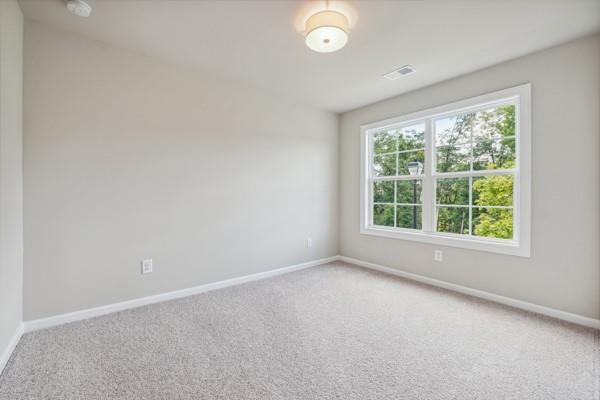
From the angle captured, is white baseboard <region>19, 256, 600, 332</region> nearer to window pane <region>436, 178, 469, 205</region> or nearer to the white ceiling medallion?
window pane <region>436, 178, 469, 205</region>

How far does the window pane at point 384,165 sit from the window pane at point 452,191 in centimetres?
70

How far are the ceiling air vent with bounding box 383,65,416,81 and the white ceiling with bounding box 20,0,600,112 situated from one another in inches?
3.2

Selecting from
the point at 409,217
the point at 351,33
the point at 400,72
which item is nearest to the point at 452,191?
the point at 409,217

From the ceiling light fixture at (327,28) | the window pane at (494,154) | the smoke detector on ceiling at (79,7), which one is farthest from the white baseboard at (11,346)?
the window pane at (494,154)

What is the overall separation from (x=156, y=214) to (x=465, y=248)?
335 centimetres

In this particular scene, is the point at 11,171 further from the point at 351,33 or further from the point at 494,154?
the point at 494,154

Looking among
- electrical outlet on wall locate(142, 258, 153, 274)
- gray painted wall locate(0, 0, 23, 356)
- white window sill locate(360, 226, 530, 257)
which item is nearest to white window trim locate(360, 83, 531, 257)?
white window sill locate(360, 226, 530, 257)

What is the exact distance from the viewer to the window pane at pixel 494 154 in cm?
283

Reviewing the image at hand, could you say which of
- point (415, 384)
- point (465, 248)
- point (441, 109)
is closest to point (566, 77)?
point (441, 109)

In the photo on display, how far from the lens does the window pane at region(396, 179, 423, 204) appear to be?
3.62 m

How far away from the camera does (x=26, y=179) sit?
215 centimetres

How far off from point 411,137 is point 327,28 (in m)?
2.21

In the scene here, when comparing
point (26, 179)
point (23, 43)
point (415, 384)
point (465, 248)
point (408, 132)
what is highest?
point (23, 43)

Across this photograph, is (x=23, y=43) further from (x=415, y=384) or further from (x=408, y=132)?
(x=408, y=132)
